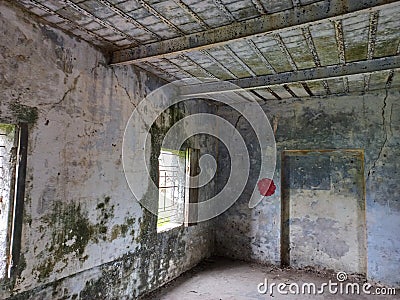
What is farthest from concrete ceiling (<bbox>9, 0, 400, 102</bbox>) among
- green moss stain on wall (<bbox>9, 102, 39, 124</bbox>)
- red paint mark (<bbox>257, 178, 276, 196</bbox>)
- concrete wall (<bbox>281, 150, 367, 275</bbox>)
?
red paint mark (<bbox>257, 178, 276, 196</bbox>)

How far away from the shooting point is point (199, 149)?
486cm

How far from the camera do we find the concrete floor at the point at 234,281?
145 inches

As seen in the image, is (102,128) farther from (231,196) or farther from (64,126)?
(231,196)

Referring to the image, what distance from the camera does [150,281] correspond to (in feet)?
12.0

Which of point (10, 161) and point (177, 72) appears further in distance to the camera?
point (177, 72)

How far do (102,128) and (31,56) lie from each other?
0.91 m

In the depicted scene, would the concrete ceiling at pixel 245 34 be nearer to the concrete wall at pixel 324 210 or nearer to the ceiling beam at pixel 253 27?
the ceiling beam at pixel 253 27

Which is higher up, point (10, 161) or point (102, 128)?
point (102, 128)

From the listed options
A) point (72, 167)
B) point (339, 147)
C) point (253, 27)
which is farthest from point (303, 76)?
point (72, 167)

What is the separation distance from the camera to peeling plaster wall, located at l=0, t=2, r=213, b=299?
225cm

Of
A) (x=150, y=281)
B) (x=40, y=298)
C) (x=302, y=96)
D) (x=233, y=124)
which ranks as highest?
(x=302, y=96)

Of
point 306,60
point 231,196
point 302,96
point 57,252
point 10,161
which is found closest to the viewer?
point 10,161

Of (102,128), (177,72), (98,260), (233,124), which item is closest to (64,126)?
(102,128)

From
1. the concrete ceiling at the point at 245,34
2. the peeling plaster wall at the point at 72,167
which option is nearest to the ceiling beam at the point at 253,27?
the concrete ceiling at the point at 245,34
